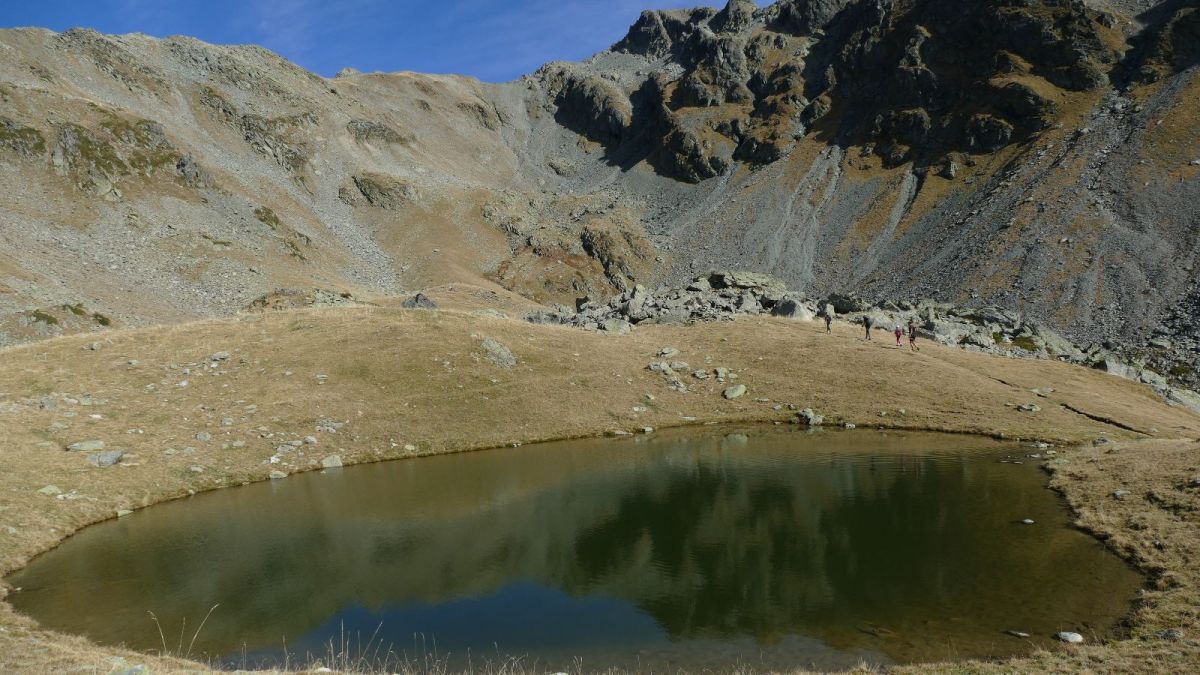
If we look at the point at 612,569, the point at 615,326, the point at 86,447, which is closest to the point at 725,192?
the point at 615,326

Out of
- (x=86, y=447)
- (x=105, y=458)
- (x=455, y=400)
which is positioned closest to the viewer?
(x=105, y=458)

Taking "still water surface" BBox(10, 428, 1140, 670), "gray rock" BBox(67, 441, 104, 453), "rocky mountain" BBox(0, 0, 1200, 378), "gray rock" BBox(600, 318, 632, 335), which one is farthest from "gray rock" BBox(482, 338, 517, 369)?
"rocky mountain" BBox(0, 0, 1200, 378)

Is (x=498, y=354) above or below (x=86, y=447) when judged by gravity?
→ above

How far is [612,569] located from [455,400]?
2816cm

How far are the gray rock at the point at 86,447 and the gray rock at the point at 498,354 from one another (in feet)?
89.6

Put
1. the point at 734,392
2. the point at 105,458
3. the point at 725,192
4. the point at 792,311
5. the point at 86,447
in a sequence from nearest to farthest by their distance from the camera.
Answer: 1. the point at 105,458
2. the point at 86,447
3. the point at 734,392
4. the point at 792,311
5. the point at 725,192

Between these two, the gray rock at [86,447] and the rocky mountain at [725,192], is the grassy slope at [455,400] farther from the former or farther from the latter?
the rocky mountain at [725,192]

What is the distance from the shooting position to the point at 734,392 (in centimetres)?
5416

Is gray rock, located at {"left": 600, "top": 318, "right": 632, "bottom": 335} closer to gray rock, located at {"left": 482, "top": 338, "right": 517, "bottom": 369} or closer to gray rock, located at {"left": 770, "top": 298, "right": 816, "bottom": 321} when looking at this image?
gray rock, located at {"left": 482, "top": 338, "right": 517, "bottom": 369}

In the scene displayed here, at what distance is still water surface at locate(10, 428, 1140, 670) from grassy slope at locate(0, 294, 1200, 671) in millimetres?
3053

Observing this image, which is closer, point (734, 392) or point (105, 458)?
point (105, 458)

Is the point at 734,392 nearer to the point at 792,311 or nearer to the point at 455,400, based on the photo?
the point at 455,400

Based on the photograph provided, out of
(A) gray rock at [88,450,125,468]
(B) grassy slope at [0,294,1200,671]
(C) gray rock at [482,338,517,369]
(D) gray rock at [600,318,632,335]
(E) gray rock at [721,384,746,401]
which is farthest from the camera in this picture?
(D) gray rock at [600,318,632,335]

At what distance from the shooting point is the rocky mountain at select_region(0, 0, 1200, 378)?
98.3 metres
